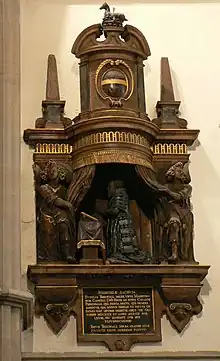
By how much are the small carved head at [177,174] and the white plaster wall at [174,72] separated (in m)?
0.18

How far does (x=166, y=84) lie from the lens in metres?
11.0

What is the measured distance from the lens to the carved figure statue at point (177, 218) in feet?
34.2

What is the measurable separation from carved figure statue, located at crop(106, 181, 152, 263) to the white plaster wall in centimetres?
61

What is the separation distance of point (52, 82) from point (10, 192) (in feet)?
7.97

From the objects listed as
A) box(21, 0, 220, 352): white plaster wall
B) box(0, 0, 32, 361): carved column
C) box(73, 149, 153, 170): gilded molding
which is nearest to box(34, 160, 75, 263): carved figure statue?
box(21, 0, 220, 352): white plaster wall

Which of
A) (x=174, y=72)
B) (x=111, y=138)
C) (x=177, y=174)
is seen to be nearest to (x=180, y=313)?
(x=177, y=174)

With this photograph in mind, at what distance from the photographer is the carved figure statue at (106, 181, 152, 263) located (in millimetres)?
10375

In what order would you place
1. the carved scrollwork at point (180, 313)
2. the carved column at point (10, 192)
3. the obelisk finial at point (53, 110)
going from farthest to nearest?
1. the obelisk finial at point (53, 110)
2. the carved scrollwork at point (180, 313)
3. the carved column at point (10, 192)

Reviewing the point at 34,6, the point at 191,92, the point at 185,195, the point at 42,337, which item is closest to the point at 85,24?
the point at 34,6

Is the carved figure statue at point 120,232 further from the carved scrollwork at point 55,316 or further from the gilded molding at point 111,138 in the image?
the carved scrollwork at point 55,316

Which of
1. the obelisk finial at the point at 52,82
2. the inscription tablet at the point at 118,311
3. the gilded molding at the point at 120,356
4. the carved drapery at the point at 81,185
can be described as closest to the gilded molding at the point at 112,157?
the carved drapery at the point at 81,185

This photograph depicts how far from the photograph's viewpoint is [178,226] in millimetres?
10477

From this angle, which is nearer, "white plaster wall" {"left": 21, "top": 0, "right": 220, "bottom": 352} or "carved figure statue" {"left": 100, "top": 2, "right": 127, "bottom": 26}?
"white plaster wall" {"left": 21, "top": 0, "right": 220, "bottom": 352}

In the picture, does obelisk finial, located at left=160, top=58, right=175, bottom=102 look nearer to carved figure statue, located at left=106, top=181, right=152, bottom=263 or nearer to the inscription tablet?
carved figure statue, located at left=106, top=181, right=152, bottom=263
